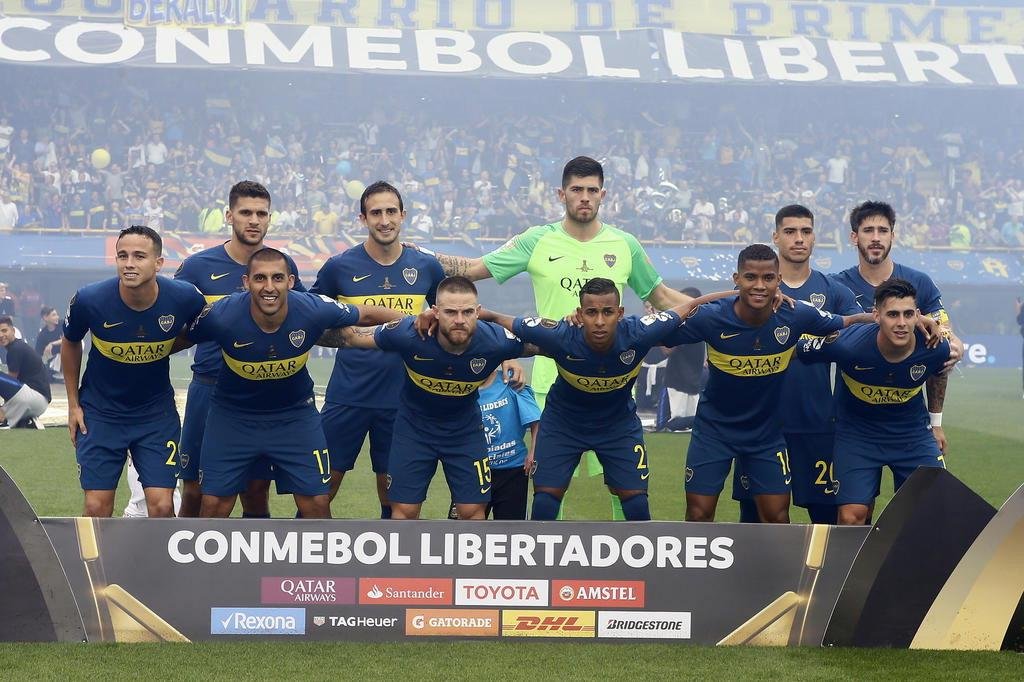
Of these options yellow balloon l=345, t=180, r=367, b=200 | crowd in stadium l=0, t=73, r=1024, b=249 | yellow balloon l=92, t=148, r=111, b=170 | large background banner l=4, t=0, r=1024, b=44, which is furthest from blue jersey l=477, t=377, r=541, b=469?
large background banner l=4, t=0, r=1024, b=44

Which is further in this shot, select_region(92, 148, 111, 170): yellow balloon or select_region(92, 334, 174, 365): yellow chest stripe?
select_region(92, 148, 111, 170): yellow balloon

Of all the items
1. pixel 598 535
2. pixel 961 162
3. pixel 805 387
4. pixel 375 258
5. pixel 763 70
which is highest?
pixel 763 70

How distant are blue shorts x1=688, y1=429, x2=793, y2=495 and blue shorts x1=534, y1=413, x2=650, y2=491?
1.04 ft

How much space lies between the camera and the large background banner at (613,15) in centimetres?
3341

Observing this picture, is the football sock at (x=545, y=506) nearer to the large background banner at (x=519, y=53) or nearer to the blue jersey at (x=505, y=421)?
the blue jersey at (x=505, y=421)

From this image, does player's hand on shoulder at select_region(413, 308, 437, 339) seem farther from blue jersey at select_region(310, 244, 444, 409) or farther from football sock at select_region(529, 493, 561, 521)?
football sock at select_region(529, 493, 561, 521)

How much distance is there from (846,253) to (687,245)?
416 cm

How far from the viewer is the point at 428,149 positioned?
Result: 34438 mm

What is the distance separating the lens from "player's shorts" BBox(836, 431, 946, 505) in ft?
21.7

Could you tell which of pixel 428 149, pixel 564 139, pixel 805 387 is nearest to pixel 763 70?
pixel 564 139

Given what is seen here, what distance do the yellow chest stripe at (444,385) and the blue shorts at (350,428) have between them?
65 centimetres

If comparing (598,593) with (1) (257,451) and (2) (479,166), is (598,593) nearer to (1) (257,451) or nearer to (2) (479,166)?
(1) (257,451)

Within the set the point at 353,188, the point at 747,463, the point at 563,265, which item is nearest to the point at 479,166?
the point at 353,188

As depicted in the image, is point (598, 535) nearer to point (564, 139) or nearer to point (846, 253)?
point (846, 253)
